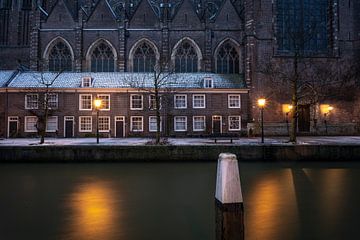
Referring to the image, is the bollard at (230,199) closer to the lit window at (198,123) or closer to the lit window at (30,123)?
the lit window at (198,123)

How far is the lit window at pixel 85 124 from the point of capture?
1266 inches

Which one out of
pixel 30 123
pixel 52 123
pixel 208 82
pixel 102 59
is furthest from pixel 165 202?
pixel 102 59

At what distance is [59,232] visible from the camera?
7.01 meters

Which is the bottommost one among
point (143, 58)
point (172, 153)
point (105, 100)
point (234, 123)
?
point (172, 153)

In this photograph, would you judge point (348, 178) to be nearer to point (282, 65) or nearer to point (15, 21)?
point (282, 65)

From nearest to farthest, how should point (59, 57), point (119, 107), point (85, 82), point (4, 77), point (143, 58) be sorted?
point (119, 107), point (85, 82), point (4, 77), point (59, 57), point (143, 58)

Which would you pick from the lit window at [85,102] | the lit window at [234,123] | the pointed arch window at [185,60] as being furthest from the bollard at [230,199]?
the pointed arch window at [185,60]

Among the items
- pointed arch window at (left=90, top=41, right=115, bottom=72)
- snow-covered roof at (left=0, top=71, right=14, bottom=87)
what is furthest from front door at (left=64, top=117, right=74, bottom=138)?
pointed arch window at (left=90, top=41, right=115, bottom=72)

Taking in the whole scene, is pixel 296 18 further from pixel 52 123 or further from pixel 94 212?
pixel 94 212

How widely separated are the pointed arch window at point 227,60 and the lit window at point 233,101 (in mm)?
6899

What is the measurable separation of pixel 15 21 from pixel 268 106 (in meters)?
39.7

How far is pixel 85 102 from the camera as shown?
106 feet

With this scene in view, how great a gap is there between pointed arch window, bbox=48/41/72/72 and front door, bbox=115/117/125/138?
12.2 metres

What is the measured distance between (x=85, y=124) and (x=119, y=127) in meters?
3.76
